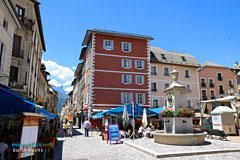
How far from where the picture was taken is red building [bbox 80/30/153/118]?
2688cm

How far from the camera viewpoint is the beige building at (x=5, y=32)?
11727mm

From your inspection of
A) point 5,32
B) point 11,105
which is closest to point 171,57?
point 5,32

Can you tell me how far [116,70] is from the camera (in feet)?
93.3

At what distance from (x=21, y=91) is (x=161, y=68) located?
24.7 m

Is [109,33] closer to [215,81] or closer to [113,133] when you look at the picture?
[113,133]

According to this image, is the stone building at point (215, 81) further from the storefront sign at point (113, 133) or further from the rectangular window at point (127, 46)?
the storefront sign at point (113, 133)

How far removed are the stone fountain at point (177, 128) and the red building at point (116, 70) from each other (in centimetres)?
1517

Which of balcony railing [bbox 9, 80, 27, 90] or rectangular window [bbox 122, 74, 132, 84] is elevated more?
rectangular window [bbox 122, 74, 132, 84]

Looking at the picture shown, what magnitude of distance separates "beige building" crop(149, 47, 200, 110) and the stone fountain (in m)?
20.6

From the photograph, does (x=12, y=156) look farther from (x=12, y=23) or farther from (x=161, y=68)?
(x=161, y=68)

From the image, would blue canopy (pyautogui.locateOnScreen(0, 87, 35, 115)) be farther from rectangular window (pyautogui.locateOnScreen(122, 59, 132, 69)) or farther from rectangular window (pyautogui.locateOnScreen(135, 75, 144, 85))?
rectangular window (pyautogui.locateOnScreen(135, 75, 144, 85))

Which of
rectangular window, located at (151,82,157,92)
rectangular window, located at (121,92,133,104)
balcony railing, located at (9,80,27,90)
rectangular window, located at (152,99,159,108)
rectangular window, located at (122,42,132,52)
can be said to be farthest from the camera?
rectangular window, located at (151,82,157,92)

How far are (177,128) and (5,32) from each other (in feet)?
41.6

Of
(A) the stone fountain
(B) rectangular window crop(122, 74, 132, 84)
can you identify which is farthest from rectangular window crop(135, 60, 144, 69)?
(A) the stone fountain
